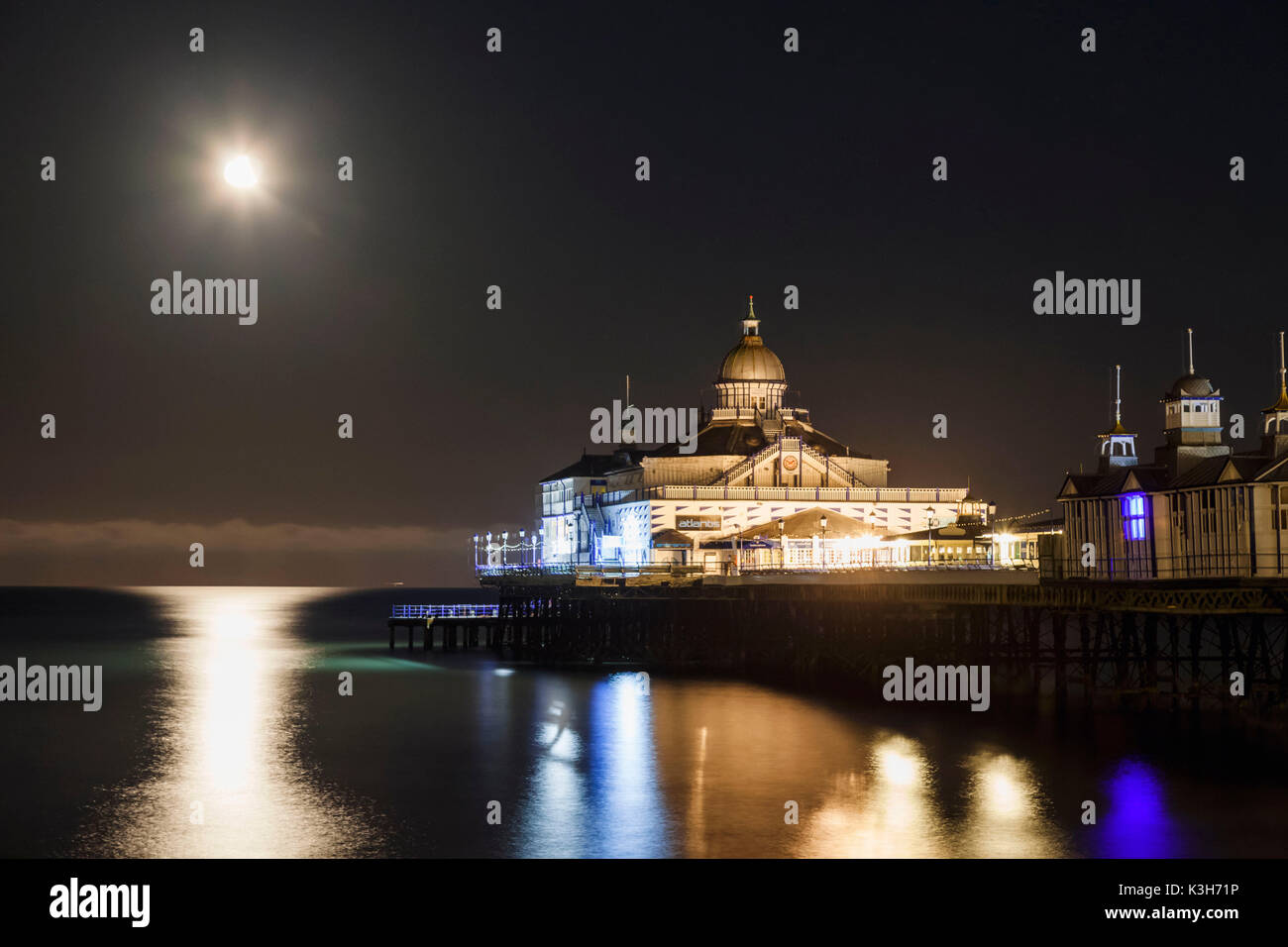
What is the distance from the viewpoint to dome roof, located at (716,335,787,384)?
12562 cm

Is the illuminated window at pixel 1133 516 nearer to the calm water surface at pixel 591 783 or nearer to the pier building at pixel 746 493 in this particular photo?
the calm water surface at pixel 591 783

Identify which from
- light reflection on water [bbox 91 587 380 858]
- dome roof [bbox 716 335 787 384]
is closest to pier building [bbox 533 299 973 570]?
dome roof [bbox 716 335 787 384]

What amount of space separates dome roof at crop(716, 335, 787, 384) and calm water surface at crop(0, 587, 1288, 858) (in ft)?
193

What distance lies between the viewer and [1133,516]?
5447 centimetres

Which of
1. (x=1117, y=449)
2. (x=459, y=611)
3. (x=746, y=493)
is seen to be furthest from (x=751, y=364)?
(x=1117, y=449)

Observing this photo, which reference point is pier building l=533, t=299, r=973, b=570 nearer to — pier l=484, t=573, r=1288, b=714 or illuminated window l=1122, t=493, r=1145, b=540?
pier l=484, t=573, r=1288, b=714

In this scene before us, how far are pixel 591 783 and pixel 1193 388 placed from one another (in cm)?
2682

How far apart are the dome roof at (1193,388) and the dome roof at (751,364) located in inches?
2779

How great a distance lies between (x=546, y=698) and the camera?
66062mm

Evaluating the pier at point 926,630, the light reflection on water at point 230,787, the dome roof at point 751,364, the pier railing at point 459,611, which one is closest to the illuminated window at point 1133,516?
the pier at point 926,630

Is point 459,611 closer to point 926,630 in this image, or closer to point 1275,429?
point 926,630
